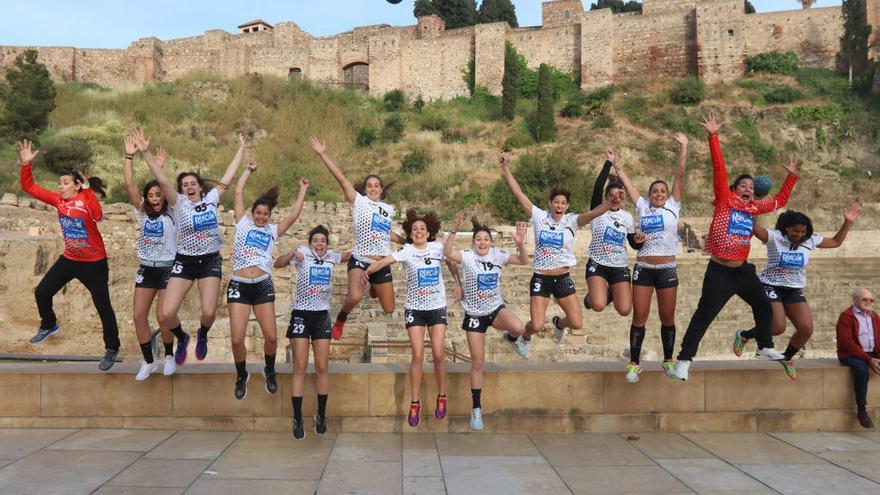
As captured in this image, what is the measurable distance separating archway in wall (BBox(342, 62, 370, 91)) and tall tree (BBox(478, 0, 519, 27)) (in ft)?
49.2

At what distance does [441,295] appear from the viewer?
589 cm

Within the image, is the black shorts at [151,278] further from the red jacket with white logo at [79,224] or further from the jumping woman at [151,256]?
the red jacket with white logo at [79,224]

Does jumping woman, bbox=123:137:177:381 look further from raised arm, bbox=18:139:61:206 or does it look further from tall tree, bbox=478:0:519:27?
tall tree, bbox=478:0:519:27

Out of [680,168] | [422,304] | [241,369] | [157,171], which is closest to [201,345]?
[241,369]

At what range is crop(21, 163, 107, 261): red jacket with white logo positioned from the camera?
5.83 m

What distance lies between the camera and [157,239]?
5934 mm

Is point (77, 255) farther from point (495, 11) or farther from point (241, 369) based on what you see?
point (495, 11)

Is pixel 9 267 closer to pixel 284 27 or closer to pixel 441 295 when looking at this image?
pixel 441 295

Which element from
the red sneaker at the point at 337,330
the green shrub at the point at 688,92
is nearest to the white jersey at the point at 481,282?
the red sneaker at the point at 337,330

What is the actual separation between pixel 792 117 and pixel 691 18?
34.6 feet

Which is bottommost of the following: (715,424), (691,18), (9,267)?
(715,424)

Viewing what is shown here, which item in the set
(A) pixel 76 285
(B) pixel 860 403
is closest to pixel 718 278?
(B) pixel 860 403

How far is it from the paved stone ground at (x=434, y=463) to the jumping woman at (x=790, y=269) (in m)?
1.07

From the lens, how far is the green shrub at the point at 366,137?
3869cm
